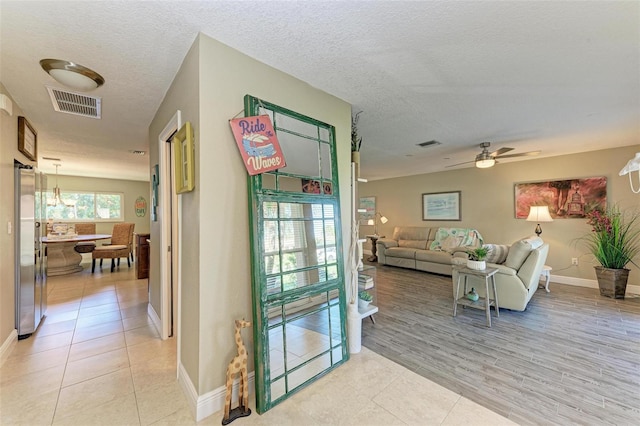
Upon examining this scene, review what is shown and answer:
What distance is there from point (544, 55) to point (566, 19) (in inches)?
15.6

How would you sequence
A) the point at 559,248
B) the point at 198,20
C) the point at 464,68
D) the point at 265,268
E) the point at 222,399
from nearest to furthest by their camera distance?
the point at 198,20
the point at 222,399
the point at 265,268
the point at 464,68
the point at 559,248

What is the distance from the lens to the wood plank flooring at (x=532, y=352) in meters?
1.76

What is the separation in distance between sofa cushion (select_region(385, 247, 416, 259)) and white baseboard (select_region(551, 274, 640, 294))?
253cm

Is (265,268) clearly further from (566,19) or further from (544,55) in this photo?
(544,55)

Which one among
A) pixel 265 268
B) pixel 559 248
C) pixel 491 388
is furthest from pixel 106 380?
pixel 559 248

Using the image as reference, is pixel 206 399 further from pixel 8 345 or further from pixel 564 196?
pixel 564 196

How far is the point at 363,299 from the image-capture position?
9.66 ft

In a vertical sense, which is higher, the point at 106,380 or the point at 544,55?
the point at 544,55

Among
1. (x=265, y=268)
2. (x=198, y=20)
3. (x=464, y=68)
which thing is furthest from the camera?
(x=464, y=68)

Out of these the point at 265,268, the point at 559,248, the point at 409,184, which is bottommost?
the point at 559,248

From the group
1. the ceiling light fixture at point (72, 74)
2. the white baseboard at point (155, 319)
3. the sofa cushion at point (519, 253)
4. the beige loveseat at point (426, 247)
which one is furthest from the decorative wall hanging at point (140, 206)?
the sofa cushion at point (519, 253)

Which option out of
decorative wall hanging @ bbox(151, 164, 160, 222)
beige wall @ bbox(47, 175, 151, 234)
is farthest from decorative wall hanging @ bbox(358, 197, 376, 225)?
beige wall @ bbox(47, 175, 151, 234)

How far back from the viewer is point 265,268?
1784mm

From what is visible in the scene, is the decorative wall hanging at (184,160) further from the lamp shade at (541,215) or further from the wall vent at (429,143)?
the lamp shade at (541,215)
